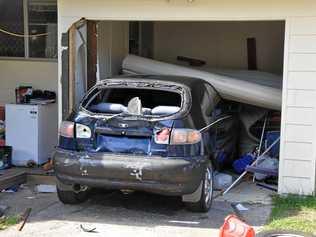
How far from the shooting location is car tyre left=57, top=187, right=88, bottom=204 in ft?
23.2

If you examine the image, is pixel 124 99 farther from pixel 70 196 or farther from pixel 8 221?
pixel 8 221

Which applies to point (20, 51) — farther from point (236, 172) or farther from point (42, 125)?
point (236, 172)

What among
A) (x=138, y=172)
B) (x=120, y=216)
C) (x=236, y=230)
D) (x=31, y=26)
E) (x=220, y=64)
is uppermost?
(x=31, y=26)

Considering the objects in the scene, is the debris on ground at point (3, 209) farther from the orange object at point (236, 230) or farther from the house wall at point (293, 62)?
the orange object at point (236, 230)

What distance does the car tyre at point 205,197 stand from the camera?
677 centimetres

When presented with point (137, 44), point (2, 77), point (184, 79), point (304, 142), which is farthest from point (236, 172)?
point (2, 77)

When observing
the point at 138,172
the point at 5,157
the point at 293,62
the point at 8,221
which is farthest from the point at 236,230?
the point at 5,157

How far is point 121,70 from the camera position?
9.98 meters

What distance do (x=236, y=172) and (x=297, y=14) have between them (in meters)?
2.76

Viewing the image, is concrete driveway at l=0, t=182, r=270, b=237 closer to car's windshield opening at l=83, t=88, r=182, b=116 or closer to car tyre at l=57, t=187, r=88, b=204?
car tyre at l=57, t=187, r=88, b=204

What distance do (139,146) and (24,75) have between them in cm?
436

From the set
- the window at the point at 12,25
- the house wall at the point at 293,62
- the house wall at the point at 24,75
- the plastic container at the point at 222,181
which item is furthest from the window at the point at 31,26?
the plastic container at the point at 222,181

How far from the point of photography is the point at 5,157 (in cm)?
902

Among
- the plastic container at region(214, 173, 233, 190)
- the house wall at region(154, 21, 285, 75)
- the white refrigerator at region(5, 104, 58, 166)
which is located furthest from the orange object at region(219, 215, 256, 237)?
the house wall at region(154, 21, 285, 75)
